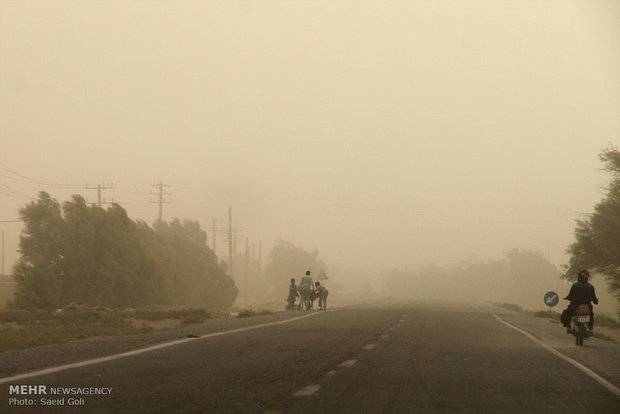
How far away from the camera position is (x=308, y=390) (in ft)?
40.2

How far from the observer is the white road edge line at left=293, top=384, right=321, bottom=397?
11.8m

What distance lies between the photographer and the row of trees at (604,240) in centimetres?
4706

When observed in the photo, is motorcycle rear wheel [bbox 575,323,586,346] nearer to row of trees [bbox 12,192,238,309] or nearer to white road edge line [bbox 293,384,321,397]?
white road edge line [bbox 293,384,321,397]

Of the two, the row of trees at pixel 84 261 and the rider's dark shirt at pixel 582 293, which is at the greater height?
the row of trees at pixel 84 261

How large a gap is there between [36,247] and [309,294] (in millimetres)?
18550

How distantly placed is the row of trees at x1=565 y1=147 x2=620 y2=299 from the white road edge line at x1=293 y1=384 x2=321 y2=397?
121 feet

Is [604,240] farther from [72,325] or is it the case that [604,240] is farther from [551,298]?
[72,325]

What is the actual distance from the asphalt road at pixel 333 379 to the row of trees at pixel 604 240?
27.2 metres

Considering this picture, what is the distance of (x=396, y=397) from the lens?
1192cm

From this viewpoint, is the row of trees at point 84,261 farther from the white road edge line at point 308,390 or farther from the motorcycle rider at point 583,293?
the white road edge line at point 308,390

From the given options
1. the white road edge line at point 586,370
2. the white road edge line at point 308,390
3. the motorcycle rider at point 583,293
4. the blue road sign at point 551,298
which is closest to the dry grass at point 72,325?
the white road edge line at point 308,390

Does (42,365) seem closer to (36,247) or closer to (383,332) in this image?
(383,332)

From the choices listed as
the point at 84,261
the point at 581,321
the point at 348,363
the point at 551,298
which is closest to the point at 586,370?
the point at 348,363

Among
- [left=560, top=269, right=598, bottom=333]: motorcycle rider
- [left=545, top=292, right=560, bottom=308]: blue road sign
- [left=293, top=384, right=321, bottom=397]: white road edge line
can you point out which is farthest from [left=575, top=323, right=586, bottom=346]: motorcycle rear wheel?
[left=545, top=292, right=560, bottom=308]: blue road sign
